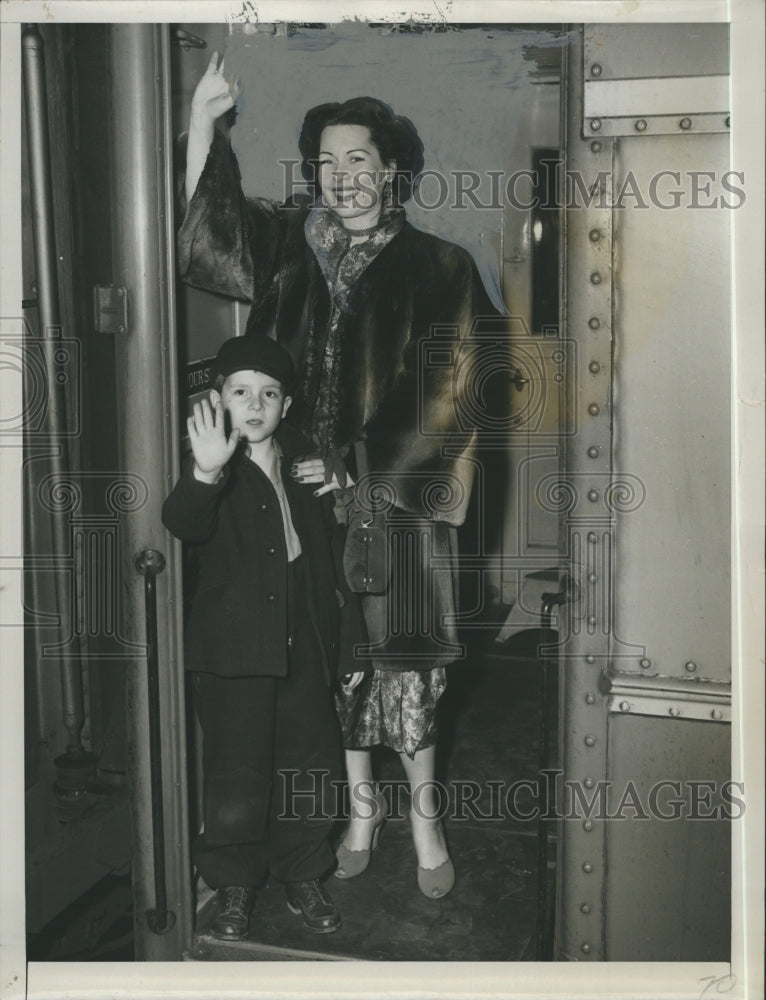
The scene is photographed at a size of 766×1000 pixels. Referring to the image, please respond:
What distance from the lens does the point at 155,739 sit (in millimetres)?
2404

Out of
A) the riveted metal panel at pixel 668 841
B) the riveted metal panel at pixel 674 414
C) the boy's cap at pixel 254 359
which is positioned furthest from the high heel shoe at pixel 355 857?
the boy's cap at pixel 254 359

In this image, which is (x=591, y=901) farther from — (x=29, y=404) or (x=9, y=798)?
(x=29, y=404)

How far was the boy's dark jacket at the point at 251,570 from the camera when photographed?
7.70ft

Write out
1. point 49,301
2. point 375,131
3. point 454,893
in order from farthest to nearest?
point 49,301 → point 454,893 → point 375,131

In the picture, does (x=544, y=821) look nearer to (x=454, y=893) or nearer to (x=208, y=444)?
(x=454, y=893)

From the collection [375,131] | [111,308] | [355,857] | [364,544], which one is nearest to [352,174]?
[375,131]

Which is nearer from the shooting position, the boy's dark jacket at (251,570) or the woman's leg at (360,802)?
the boy's dark jacket at (251,570)

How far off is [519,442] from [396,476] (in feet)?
0.86

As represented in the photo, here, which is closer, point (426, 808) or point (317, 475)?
point (317, 475)

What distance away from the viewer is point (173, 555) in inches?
93.4

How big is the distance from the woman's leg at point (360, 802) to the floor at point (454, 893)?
3 centimetres

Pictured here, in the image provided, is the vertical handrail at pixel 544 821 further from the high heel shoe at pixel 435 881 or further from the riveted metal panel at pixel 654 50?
the riveted metal panel at pixel 654 50

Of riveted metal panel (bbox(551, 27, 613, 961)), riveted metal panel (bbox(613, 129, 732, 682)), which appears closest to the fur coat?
riveted metal panel (bbox(551, 27, 613, 961))

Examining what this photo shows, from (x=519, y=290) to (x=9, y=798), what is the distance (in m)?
1.45
